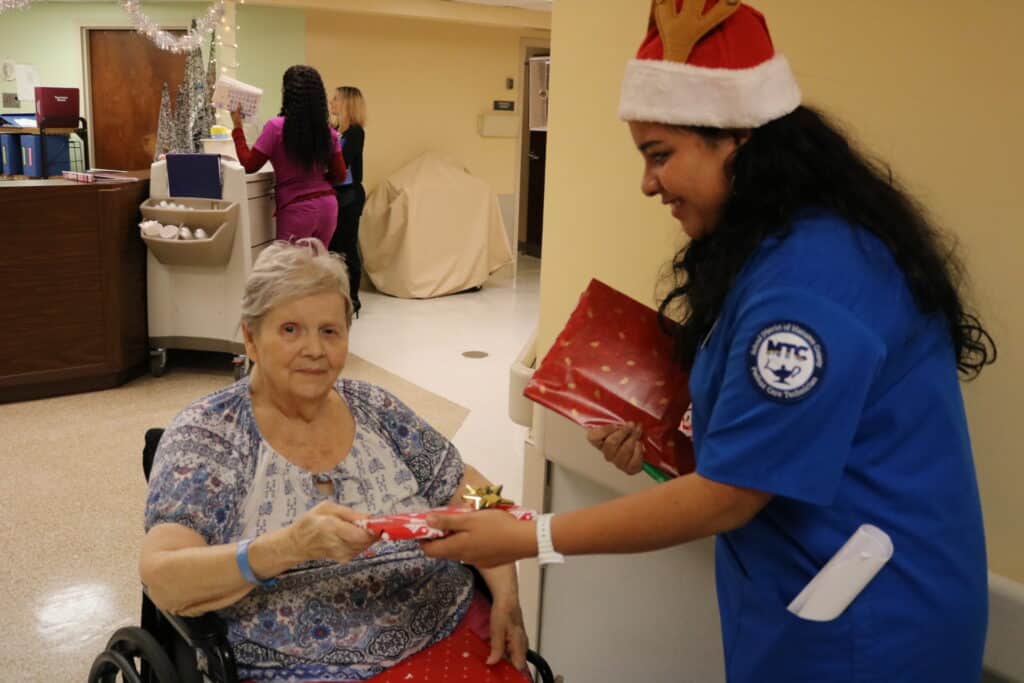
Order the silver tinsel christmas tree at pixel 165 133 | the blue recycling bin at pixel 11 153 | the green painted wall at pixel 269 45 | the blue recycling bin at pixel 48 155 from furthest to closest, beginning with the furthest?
the blue recycling bin at pixel 11 153 < the blue recycling bin at pixel 48 155 < the green painted wall at pixel 269 45 < the silver tinsel christmas tree at pixel 165 133

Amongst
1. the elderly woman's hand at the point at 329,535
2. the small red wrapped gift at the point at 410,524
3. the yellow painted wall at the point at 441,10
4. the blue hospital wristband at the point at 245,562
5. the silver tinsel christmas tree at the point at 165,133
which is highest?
the yellow painted wall at the point at 441,10

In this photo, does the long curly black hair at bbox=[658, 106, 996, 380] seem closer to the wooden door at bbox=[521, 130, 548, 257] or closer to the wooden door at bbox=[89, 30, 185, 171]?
the wooden door at bbox=[521, 130, 548, 257]

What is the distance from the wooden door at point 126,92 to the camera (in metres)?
10.7

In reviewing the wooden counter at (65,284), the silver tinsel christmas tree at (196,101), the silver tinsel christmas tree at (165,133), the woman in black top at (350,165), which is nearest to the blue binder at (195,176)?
the wooden counter at (65,284)

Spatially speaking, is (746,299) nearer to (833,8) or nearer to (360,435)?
(833,8)

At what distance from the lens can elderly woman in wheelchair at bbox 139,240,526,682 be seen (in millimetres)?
1569

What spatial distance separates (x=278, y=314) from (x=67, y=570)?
6.49 feet

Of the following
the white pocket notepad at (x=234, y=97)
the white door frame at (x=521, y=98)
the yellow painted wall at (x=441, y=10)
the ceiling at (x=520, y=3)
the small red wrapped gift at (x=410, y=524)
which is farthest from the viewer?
the white door frame at (x=521, y=98)

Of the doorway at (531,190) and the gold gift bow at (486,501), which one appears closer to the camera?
the gold gift bow at (486,501)

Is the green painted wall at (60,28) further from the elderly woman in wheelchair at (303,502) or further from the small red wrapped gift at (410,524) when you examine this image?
the small red wrapped gift at (410,524)

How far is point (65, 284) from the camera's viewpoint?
16.0 feet

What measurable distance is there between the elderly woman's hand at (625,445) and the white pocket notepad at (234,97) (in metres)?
4.47

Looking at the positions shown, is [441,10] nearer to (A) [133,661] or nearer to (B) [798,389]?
(A) [133,661]

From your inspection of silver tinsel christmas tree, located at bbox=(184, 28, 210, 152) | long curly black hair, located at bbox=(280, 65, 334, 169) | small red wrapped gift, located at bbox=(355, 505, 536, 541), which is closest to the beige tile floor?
long curly black hair, located at bbox=(280, 65, 334, 169)
